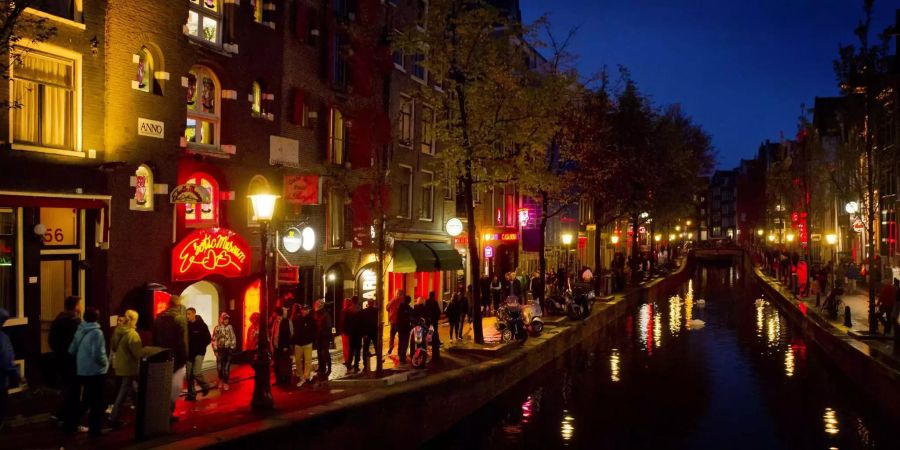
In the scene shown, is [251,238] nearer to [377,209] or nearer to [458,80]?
[377,209]

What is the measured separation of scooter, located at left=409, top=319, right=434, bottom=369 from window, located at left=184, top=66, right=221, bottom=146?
7.08m

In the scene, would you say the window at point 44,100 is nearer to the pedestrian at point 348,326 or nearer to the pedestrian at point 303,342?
the pedestrian at point 303,342

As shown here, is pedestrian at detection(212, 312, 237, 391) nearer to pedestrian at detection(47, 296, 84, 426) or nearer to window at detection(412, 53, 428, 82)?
pedestrian at detection(47, 296, 84, 426)

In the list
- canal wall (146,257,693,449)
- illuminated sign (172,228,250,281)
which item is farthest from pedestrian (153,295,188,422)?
illuminated sign (172,228,250,281)

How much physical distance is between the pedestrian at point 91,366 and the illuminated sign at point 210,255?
5.74 metres

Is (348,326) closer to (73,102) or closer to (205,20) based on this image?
(73,102)

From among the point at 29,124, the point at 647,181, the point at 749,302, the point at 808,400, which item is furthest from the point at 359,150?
the point at 749,302

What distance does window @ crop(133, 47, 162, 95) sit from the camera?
17812mm

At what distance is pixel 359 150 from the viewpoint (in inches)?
1043

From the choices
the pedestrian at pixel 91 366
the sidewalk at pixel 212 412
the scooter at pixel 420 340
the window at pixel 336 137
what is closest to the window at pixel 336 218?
the window at pixel 336 137

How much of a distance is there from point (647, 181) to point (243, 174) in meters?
34.0

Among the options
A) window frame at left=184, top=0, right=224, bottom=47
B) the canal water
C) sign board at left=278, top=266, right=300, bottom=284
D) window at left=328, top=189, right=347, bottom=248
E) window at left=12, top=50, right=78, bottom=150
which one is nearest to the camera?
window at left=12, top=50, right=78, bottom=150

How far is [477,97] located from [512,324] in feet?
23.5

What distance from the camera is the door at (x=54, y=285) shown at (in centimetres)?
1545
